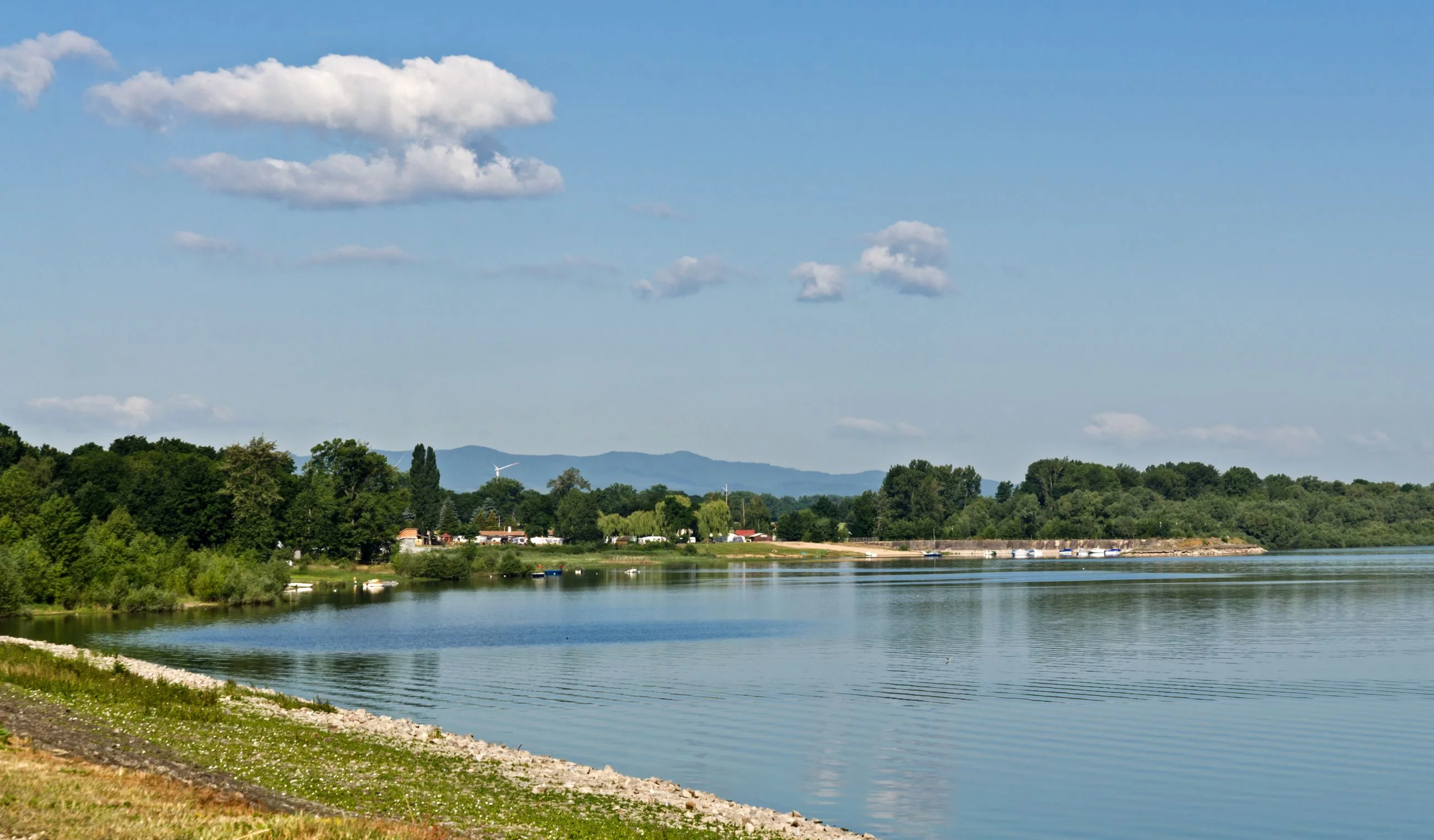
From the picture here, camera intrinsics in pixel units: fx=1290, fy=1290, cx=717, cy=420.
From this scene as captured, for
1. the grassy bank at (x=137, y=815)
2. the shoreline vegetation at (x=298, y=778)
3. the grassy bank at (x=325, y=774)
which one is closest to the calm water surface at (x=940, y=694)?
the shoreline vegetation at (x=298, y=778)

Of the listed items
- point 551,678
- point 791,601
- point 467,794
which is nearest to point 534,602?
point 791,601

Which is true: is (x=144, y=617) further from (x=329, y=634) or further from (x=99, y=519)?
(x=99, y=519)

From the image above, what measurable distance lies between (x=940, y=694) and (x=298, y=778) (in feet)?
95.9

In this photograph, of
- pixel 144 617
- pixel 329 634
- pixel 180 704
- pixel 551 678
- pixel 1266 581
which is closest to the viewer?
pixel 180 704

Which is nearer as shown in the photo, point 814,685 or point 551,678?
point 814,685

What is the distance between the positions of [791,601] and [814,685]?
6310 cm

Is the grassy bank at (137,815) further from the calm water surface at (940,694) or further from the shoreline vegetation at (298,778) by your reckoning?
the calm water surface at (940,694)

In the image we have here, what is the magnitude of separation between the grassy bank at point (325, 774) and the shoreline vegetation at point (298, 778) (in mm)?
66

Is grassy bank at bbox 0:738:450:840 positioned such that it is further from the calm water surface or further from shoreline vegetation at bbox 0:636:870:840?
the calm water surface

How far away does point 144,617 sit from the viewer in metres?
91.3

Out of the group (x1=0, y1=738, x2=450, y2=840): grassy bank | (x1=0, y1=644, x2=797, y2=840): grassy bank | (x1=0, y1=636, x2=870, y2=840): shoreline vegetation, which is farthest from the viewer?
(x1=0, y1=644, x2=797, y2=840): grassy bank

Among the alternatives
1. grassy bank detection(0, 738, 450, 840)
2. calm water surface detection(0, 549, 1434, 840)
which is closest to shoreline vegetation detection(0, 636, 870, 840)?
grassy bank detection(0, 738, 450, 840)

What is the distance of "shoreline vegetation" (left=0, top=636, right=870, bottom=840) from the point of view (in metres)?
20.0

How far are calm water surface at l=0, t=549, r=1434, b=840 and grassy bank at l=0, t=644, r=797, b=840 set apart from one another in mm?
5745
